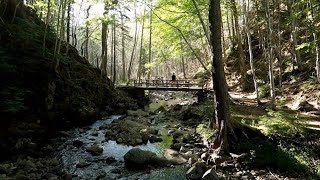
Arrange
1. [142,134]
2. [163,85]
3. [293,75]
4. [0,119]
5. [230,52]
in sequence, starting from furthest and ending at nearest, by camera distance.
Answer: [230,52], [163,85], [293,75], [142,134], [0,119]

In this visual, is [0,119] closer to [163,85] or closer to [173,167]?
[173,167]

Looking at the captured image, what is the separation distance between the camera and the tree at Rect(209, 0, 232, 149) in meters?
9.21

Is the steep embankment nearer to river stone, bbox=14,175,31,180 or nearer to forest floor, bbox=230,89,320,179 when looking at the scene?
river stone, bbox=14,175,31,180

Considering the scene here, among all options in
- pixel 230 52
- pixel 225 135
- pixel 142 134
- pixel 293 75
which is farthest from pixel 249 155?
pixel 230 52

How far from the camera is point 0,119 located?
1228cm

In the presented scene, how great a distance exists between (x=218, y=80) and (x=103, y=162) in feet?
15.8

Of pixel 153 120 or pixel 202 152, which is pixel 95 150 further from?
pixel 153 120

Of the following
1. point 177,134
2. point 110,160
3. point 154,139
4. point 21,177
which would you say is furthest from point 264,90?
point 21,177

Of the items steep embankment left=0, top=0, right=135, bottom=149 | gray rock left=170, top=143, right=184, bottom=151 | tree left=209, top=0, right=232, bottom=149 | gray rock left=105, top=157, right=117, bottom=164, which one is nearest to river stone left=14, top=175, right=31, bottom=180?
gray rock left=105, top=157, right=117, bottom=164

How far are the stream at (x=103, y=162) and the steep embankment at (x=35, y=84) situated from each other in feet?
6.61

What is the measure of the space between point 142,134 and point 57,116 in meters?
4.93

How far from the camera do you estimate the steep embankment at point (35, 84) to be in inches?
502

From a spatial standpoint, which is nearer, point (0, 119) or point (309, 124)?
point (309, 124)

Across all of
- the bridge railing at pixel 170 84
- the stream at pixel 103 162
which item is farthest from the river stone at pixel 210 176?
the bridge railing at pixel 170 84
